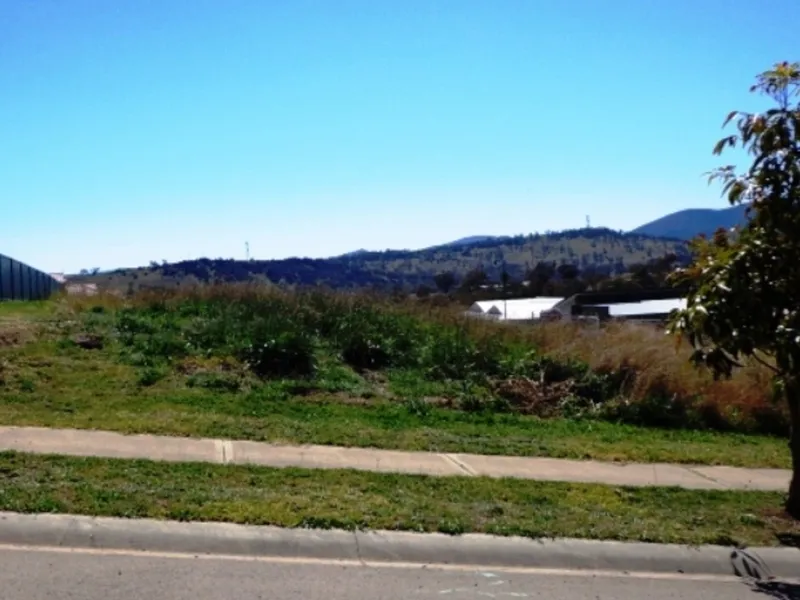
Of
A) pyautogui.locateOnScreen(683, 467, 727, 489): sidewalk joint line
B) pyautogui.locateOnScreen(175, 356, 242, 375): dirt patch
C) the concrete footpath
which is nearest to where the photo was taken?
the concrete footpath

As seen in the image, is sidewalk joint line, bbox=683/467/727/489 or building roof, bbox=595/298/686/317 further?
building roof, bbox=595/298/686/317

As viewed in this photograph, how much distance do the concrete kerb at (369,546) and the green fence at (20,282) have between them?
88.9 ft

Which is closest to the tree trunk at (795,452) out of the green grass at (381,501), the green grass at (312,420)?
the green grass at (381,501)

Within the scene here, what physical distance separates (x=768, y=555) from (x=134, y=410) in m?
6.92

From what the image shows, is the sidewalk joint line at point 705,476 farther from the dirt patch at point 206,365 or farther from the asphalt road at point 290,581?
the dirt patch at point 206,365

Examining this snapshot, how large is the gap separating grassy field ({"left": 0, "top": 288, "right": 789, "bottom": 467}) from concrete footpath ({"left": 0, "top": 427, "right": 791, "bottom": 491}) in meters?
0.36

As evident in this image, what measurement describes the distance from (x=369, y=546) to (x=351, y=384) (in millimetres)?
6973

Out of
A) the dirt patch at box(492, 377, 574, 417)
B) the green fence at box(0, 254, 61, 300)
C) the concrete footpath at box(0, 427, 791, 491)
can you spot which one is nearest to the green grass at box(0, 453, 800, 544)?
the concrete footpath at box(0, 427, 791, 491)

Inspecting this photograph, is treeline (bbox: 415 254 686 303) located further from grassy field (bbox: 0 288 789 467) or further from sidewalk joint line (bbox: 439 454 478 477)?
sidewalk joint line (bbox: 439 454 478 477)

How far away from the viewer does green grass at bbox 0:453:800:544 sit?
6.57 meters

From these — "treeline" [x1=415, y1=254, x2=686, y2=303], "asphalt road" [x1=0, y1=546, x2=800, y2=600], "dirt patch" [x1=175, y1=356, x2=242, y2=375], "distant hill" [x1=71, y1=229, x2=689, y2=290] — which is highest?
"distant hill" [x1=71, y1=229, x2=689, y2=290]

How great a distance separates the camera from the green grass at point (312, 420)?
984cm

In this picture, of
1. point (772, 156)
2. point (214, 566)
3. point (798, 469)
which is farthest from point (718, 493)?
point (214, 566)

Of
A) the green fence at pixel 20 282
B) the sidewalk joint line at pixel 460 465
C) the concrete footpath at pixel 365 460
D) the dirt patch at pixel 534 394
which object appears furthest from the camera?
the green fence at pixel 20 282
